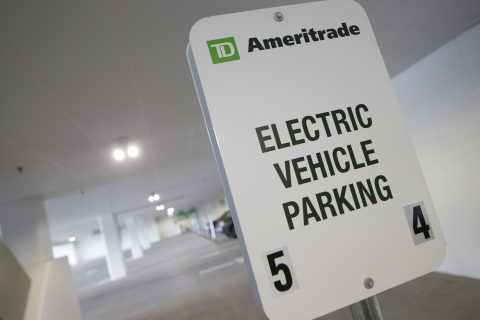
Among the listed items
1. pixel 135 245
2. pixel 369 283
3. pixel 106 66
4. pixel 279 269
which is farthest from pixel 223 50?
pixel 135 245

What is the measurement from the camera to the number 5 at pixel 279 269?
0.55 m

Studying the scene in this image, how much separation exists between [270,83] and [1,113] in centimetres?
305

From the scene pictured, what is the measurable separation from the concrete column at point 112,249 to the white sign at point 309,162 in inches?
471

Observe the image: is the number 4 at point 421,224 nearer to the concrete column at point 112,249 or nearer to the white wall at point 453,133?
the white wall at point 453,133

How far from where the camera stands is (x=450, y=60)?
341 centimetres

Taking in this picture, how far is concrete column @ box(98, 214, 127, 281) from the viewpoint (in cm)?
1080

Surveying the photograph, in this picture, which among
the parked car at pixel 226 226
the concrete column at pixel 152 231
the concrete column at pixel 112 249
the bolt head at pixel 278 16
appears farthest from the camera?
the concrete column at pixel 152 231

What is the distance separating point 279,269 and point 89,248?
39248 millimetres

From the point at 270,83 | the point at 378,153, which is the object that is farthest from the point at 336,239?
the point at 270,83

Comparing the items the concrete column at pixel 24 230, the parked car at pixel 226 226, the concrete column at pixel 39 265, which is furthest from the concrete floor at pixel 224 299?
the parked car at pixel 226 226

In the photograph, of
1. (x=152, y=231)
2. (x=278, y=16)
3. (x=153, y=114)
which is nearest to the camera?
(x=278, y=16)

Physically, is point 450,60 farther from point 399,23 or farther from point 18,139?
point 18,139

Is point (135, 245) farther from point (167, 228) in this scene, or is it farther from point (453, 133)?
point (167, 228)

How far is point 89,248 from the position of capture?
33.6m
